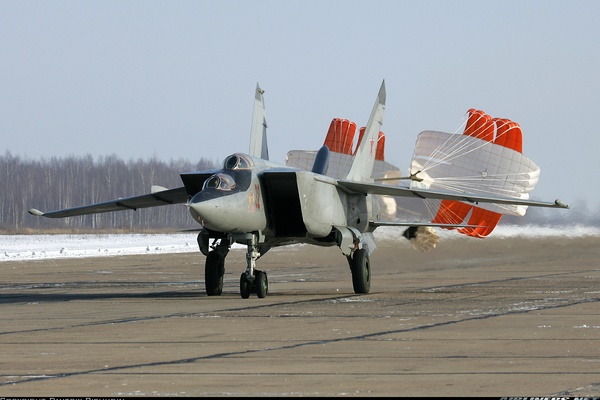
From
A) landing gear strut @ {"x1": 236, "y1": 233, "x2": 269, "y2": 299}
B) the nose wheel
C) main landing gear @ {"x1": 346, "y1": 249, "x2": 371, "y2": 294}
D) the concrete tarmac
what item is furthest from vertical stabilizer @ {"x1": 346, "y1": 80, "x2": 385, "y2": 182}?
the nose wheel

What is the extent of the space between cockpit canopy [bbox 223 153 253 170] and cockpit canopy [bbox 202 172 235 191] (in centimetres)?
39

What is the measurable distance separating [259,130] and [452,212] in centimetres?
796

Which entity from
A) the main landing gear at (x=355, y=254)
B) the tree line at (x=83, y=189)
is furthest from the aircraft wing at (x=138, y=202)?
the tree line at (x=83, y=189)

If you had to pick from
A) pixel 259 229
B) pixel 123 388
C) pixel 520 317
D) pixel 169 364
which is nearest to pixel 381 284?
pixel 259 229

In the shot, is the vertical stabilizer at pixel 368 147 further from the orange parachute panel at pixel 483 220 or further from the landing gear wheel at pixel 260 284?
the orange parachute panel at pixel 483 220

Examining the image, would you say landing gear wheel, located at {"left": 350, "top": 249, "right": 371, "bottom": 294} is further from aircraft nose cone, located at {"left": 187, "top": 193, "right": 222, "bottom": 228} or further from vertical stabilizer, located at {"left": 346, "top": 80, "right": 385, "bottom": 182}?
aircraft nose cone, located at {"left": 187, "top": 193, "right": 222, "bottom": 228}

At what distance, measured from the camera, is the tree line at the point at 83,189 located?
120500 millimetres

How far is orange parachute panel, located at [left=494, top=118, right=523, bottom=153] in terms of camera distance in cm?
2883

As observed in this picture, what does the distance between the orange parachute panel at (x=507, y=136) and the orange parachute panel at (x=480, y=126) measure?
18 centimetres

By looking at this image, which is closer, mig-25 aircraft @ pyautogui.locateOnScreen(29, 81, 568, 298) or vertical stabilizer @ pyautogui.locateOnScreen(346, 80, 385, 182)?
mig-25 aircraft @ pyautogui.locateOnScreen(29, 81, 568, 298)

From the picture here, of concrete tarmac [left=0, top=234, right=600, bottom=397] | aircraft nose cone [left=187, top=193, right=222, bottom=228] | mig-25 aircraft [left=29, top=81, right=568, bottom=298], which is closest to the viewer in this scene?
concrete tarmac [left=0, top=234, right=600, bottom=397]

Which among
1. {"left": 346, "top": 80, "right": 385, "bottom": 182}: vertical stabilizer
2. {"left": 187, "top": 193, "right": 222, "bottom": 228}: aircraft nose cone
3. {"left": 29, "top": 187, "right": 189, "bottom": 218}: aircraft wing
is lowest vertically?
{"left": 187, "top": 193, "right": 222, "bottom": 228}: aircraft nose cone

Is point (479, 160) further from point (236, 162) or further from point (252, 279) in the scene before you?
point (236, 162)

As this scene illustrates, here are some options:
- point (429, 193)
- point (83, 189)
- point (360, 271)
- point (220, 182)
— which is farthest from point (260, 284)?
point (83, 189)
